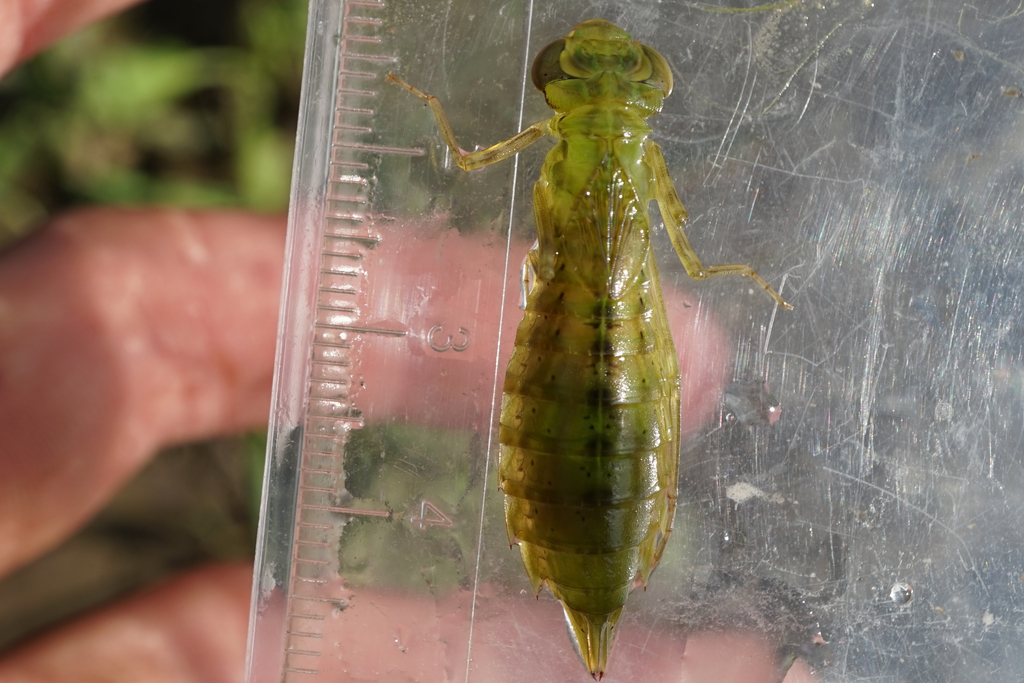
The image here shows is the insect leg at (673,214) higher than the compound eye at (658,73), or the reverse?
the compound eye at (658,73)

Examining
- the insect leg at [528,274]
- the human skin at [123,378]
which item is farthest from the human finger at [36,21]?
the insect leg at [528,274]

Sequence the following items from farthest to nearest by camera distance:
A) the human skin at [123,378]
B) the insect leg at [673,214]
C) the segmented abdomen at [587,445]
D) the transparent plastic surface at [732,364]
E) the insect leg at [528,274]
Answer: the human skin at [123,378], the transparent plastic surface at [732,364], the insect leg at [673,214], the insect leg at [528,274], the segmented abdomen at [587,445]

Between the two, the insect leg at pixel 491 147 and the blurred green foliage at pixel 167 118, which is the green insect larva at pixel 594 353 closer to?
the insect leg at pixel 491 147

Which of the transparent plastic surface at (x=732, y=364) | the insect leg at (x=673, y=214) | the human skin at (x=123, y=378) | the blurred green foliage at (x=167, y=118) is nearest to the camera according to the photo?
the insect leg at (x=673, y=214)

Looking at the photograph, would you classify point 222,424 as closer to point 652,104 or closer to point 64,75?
point 64,75

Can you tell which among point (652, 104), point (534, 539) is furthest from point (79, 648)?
point (652, 104)
